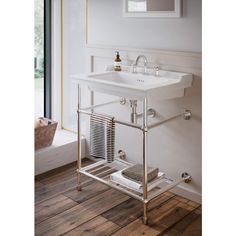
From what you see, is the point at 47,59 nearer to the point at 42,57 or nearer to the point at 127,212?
the point at 42,57

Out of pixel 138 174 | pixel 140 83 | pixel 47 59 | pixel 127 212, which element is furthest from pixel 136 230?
pixel 47 59

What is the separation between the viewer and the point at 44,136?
2.99 meters

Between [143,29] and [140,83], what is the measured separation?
0.41 metres

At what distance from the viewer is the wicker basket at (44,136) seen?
2.95 m

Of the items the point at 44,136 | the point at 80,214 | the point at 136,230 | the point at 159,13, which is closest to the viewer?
the point at 136,230

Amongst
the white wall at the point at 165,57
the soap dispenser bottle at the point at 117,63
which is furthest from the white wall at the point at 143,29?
the soap dispenser bottle at the point at 117,63

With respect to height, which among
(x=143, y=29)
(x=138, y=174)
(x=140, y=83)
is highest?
(x=143, y=29)

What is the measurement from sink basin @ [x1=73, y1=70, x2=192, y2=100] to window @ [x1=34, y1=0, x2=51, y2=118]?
0.96m

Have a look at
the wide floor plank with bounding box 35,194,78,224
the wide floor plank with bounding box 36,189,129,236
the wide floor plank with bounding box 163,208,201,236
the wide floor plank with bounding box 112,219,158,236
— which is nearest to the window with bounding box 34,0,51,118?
the wide floor plank with bounding box 35,194,78,224
